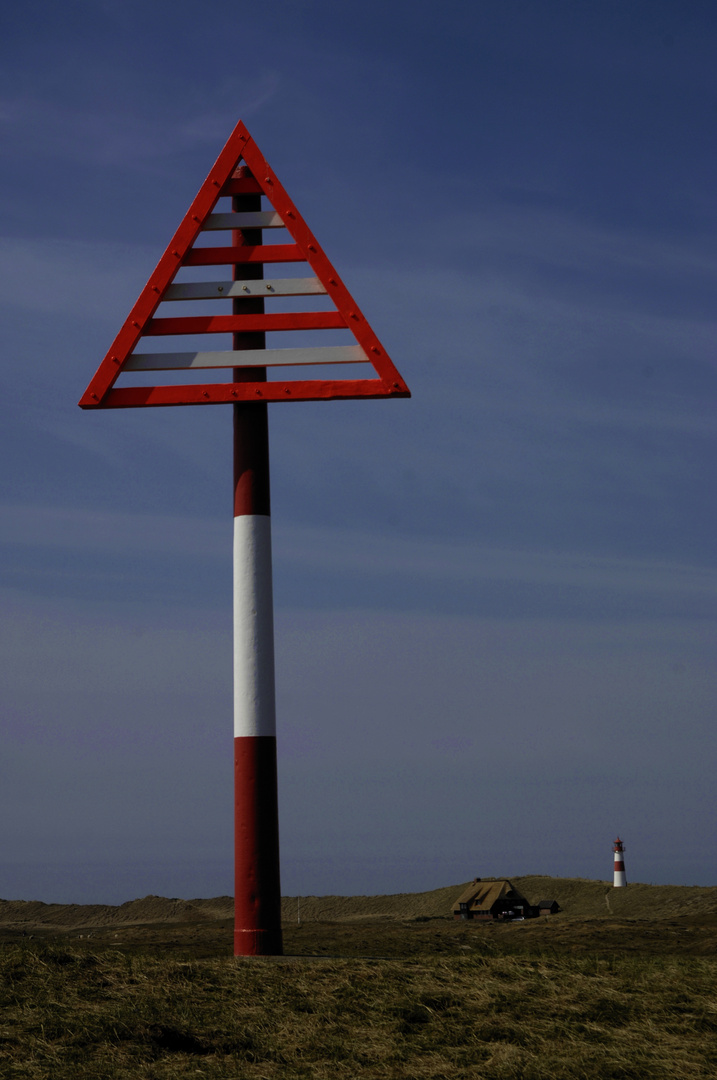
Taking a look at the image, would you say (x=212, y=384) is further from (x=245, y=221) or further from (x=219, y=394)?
(x=245, y=221)

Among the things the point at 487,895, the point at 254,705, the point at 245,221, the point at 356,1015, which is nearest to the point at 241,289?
the point at 245,221

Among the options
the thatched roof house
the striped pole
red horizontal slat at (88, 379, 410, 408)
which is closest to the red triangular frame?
red horizontal slat at (88, 379, 410, 408)

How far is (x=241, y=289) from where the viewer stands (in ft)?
50.9

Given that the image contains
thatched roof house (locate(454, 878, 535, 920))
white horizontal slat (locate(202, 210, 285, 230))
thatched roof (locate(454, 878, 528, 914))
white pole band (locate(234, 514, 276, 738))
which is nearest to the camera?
white pole band (locate(234, 514, 276, 738))

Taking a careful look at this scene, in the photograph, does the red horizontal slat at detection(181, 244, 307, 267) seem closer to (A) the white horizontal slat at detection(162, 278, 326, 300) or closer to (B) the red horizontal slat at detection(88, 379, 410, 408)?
(A) the white horizontal slat at detection(162, 278, 326, 300)

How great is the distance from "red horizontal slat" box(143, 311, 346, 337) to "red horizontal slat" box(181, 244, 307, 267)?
2.51 ft

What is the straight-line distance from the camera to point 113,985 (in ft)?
38.2

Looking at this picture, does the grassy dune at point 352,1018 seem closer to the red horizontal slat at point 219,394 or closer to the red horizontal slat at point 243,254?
the red horizontal slat at point 219,394

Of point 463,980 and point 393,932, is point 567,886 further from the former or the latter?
point 463,980

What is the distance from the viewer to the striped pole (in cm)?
1465

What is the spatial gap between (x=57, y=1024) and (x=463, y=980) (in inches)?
171

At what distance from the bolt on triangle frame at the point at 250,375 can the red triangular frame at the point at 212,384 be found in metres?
0.01

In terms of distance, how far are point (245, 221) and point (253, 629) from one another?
5753 mm

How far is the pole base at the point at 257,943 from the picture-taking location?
14500 mm
